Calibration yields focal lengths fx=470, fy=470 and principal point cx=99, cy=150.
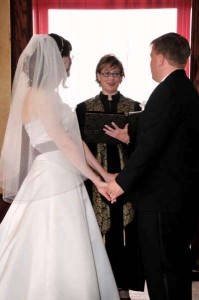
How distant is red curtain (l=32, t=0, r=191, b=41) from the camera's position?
17.1 ft

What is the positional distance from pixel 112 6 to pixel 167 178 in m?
3.48

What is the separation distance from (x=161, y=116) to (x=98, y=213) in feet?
3.54

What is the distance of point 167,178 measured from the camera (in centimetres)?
229

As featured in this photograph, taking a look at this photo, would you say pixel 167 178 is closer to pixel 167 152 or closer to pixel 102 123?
pixel 167 152

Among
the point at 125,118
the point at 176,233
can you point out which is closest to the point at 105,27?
the point at 125,118

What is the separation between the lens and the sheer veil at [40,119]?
237 centimetres

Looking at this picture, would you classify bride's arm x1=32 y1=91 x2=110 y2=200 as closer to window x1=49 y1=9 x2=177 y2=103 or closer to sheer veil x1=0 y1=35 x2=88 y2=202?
sheer veil x1=0 y1=35 x2=88 y2=202

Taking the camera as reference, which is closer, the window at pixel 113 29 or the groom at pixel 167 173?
the groom at pixel 167 173

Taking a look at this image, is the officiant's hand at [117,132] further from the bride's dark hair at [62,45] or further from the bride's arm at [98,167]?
the bride's dark hair at [62,45]

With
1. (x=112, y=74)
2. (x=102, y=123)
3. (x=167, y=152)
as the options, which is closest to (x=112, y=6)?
(x=112, y=74)

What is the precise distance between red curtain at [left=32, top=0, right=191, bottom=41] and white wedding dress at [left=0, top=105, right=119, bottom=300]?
10.1 feet

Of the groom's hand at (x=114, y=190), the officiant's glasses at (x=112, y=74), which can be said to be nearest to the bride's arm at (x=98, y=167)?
the groom's hand at (x=114, y=190)

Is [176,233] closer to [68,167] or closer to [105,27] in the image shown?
[68,167]

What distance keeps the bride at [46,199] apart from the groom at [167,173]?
0.84 ft
